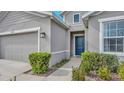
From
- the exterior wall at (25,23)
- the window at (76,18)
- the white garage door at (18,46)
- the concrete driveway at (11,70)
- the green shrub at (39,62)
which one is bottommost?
the concrete driveway at (11,70)

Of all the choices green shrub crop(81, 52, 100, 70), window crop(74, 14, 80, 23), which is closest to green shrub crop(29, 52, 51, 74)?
green shrub crop(81, 52, 100, 70)

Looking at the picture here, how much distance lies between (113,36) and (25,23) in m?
5.72

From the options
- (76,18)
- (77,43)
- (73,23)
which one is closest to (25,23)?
(73,23)

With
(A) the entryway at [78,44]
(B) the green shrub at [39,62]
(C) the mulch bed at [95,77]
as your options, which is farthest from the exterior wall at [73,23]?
(C) the mulch bed at [95,77]

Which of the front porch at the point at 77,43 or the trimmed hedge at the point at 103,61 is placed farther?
the front porch at the point at 77,43

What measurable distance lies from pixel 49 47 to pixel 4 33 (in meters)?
4.71

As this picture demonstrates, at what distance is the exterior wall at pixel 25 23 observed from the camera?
7.14 metres

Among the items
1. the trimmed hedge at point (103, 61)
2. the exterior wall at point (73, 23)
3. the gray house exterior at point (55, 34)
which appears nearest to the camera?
the trimmed hedge at point (103, 61)

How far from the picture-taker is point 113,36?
6242 mm

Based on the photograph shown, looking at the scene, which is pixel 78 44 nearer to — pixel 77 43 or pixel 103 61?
pixel 77 43

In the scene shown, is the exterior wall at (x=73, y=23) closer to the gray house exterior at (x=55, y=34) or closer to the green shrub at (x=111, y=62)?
the gray house exterior at (x=55, y=34)
